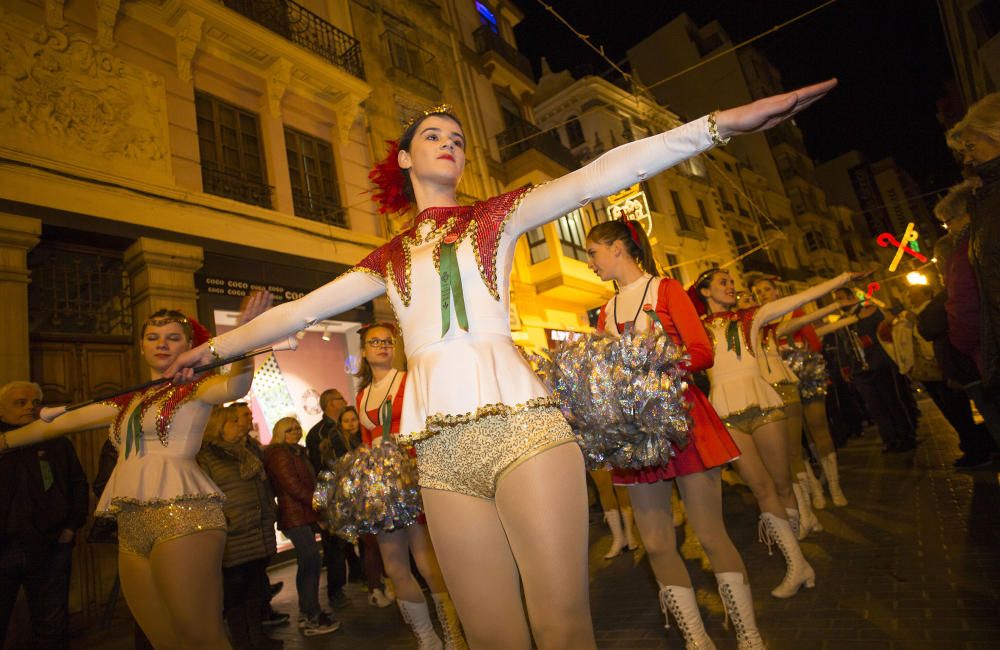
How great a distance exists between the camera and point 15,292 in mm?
6496

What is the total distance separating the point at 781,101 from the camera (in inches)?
56.2

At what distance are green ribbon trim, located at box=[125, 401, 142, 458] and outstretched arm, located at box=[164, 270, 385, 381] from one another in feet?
3.68

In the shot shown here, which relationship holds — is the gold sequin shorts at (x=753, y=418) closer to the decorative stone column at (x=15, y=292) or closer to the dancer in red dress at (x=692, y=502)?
the dancer in red dress at (x=692, y=502)

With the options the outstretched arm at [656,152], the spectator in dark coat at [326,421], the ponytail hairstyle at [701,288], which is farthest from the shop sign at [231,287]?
the outstretched arm at [656,152]

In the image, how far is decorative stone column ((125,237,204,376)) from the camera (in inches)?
Result: 304

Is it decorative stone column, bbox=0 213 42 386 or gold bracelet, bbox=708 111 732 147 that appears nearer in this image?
gold bracelet, bbox=708 111 732 147

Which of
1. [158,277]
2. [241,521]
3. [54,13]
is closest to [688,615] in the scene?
[241,521]

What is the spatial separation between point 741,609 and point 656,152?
2.35 metres

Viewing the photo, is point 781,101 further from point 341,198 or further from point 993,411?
point 341,198

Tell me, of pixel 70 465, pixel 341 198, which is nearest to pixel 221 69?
pixel 341 198

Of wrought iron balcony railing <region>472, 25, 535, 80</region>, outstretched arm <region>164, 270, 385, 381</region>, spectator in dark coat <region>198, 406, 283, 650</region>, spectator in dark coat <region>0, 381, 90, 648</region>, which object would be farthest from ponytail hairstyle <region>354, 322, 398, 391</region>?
wrought iron balcony railing <region>472, 25, 535, 80</region>

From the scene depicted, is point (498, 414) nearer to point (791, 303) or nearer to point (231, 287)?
point (791, 303)

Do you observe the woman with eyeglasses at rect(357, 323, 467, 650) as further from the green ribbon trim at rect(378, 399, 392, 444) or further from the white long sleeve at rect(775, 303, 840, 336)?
the white long sleeve at rect(775, 303, 840, 336)

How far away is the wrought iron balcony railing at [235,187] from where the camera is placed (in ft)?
30.3
